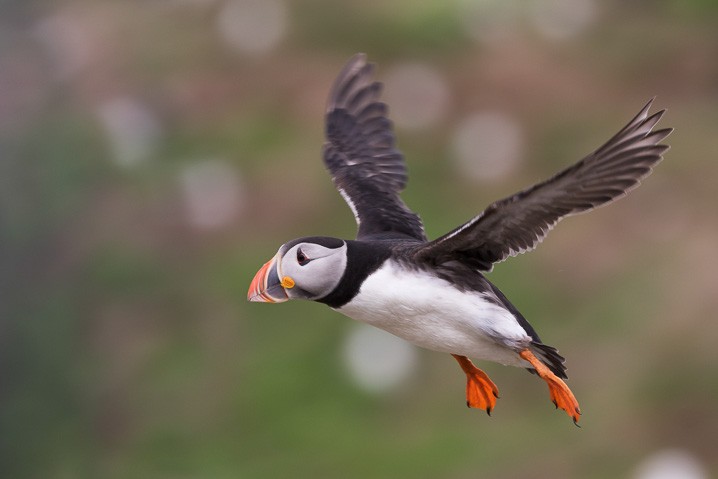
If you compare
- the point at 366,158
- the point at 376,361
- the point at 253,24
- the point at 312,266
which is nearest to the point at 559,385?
the point at 312,266

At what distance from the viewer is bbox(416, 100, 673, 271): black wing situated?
5.19 metres

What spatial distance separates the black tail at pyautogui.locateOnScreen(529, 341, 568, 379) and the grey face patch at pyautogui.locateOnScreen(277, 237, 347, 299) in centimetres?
96

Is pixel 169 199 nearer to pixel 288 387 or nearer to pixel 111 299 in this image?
pixel 111 299

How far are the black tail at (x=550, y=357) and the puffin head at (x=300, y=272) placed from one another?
3.16ft

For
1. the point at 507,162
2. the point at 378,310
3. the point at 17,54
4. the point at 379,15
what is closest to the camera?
the point at 378,310

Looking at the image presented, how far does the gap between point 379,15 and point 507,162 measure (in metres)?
4.29

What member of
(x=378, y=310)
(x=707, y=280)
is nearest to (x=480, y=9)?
(x=707, y=280)

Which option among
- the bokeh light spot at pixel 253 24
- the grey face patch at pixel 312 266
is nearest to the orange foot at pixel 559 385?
the grey face patch at pixel 312 266

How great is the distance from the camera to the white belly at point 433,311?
5.76m

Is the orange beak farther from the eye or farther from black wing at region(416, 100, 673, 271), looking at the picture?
black wing at region(416, 100, 673, 271)

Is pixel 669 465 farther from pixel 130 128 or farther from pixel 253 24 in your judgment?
pixel 253 24

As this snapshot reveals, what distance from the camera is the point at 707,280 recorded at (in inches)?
667

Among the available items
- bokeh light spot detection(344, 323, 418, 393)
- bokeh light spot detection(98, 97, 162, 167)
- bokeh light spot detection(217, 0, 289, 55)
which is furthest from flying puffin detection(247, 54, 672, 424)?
bokeh light spot detection(217, 0, 289, 55)

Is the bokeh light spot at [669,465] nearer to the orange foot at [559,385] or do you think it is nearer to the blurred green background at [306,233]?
the blurred green background at [306,233]
